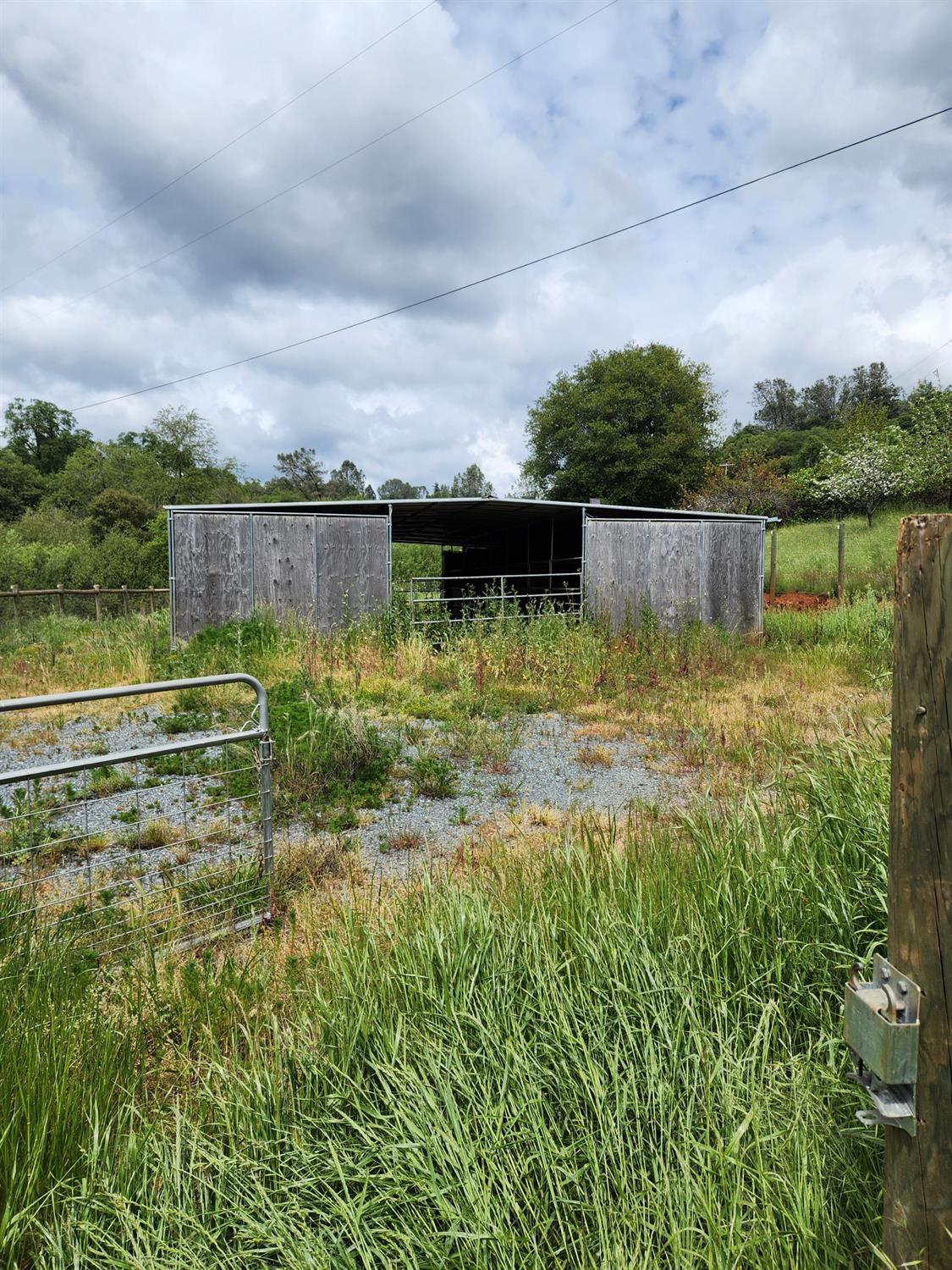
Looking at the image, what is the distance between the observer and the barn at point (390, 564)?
11.6 meters

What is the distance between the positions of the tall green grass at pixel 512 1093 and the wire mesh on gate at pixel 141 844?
2.27 ft

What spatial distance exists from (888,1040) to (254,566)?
37.9 ft

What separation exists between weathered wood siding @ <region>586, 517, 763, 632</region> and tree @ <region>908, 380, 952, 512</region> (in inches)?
520

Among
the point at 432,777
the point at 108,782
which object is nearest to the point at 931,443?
the point at 432,777

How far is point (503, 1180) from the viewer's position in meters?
1.46

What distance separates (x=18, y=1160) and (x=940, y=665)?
2138 millimetres

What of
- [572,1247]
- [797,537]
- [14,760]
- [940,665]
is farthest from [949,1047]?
[797,537]

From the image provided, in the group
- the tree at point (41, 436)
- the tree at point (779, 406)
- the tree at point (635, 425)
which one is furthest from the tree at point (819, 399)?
the tree at point (41, 436)

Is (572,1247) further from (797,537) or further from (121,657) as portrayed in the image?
(797,537)

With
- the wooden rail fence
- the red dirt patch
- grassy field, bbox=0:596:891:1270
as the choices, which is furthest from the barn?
grassy field, bbox=0:596:891:1270

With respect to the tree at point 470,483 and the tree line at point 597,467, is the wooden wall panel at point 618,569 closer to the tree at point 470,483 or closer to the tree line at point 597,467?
the tree line at point 597,467

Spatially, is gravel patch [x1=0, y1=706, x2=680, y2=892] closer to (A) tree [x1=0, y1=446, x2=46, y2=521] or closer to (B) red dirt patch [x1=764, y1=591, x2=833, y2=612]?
(B) red dirt patch [x1=764, y1=591, x2=833, y2=612]

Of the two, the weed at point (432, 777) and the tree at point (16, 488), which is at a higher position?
the tree at point (16, 488)

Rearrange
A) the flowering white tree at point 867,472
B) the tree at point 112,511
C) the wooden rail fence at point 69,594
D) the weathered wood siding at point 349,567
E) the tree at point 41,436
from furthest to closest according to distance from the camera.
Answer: the tree at point 41,436, the tree at point 112,511, the flowering white tree at point 867,472, the wooden rail fence at point 69,594, the weathered wood siding at point 349,567
